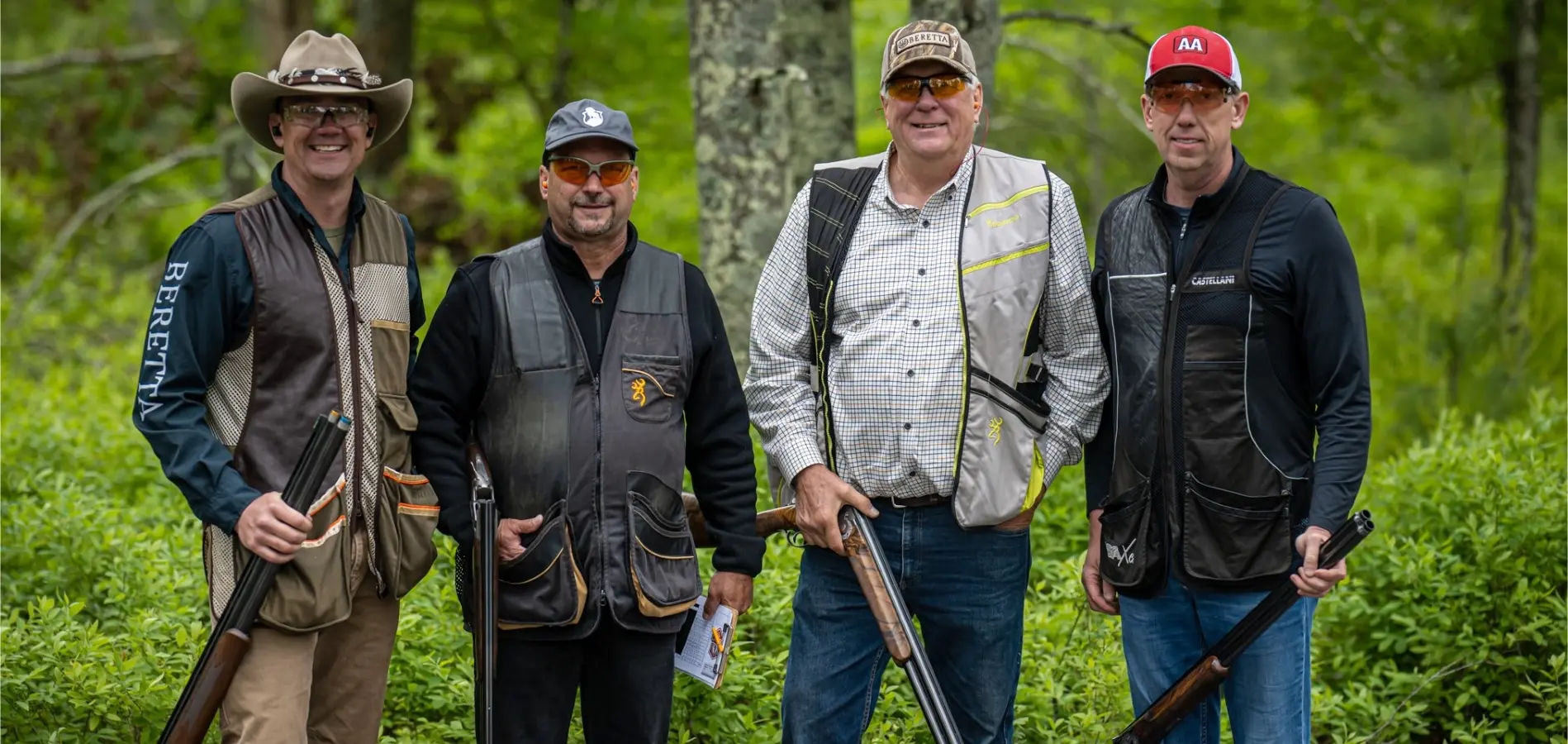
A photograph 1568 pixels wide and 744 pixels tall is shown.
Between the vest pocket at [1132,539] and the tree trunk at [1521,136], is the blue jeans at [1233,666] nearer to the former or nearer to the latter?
the vest pocket at [1132,539]

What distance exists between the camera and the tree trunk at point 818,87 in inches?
265

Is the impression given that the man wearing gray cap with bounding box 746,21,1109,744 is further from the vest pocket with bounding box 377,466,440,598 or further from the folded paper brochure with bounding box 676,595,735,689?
the vest pocket with bounding box 377,466,440,598

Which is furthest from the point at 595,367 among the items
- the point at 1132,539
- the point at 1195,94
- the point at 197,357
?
the point at 1195,94

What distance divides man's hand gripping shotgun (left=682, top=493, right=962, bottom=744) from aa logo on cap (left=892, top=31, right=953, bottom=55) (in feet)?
4.33

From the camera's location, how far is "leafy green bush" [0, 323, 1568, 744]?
4.85 meters

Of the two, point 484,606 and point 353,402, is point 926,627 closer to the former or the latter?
point 484,606

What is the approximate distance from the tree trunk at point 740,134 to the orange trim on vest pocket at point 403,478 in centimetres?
285

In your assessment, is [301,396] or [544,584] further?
[544,584]

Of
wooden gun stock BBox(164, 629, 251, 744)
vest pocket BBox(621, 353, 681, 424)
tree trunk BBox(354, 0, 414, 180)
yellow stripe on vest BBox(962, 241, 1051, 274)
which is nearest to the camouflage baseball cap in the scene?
yellow stripe on vest BBox(962, 241, 1051, 274)

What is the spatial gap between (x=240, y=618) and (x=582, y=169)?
1.46 metres

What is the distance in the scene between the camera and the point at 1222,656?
393 cm

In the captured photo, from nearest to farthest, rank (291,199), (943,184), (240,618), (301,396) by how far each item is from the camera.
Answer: (240,618), (301,396), (291,199), (943,184)

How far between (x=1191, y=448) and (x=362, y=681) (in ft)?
7.77

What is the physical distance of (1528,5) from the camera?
9.23m
